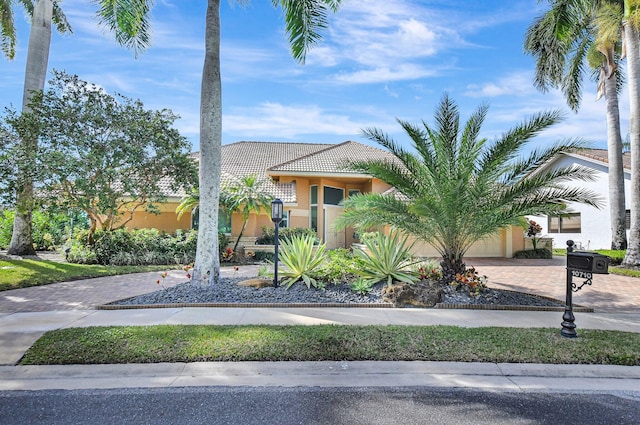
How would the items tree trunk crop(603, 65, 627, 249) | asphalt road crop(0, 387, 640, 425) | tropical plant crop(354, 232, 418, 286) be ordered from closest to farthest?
1. asphalt road crop(0, 387, 640, 425)
2. tropical plant crop(354, 232, 418, 286)
3. tree trunk crop(603, 65, 627, 249)

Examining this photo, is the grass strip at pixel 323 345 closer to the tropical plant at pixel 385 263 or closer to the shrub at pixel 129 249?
the tropical plant at pixel 385 263

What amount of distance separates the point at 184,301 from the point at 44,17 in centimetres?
1654

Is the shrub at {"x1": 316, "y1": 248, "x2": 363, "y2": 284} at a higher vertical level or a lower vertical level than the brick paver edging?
higher

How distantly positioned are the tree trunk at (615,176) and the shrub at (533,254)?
283cm

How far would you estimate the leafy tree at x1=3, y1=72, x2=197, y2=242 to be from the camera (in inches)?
527

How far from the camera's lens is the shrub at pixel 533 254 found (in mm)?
19344

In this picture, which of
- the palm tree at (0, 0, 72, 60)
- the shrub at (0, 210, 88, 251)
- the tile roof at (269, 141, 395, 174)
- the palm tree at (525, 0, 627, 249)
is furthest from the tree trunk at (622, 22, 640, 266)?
the palm tree at (0, 0, 72, 60)

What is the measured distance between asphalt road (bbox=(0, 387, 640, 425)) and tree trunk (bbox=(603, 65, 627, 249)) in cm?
1682

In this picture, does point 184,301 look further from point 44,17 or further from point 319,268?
point 44,17

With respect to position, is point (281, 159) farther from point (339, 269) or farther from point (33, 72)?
point (339, 269)

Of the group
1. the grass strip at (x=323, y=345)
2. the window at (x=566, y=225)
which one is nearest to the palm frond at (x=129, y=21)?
the grass strip at (x=323, y=345)

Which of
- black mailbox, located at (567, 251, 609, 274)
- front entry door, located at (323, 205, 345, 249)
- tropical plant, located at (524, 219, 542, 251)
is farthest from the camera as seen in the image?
front entry door, located at (323, 205, 345, 249)

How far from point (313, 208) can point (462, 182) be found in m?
13.3

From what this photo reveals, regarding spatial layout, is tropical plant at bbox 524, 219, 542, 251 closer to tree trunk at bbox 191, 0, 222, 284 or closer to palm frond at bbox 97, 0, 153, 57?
tree trunk at bbox 191, 0, 222, 284
